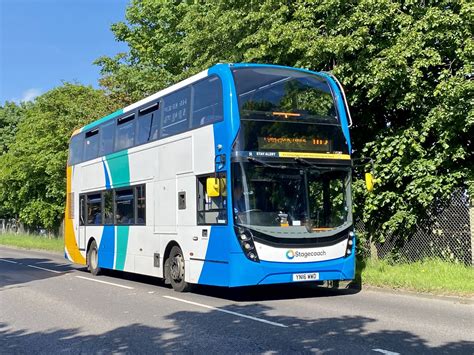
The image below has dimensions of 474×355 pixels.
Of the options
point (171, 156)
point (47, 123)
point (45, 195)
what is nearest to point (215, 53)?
point (171, 156)

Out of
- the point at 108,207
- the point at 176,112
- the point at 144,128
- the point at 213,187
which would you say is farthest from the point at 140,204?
the point at 213,187

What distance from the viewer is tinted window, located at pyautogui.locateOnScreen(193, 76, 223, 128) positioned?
10.5m

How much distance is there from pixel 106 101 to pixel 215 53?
12199 millimetres

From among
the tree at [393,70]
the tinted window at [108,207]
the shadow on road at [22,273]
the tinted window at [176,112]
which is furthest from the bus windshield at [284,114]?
the shadow on road at [22,273]

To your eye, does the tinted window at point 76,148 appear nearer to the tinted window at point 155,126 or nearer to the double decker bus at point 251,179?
the tinted window at point 155,126

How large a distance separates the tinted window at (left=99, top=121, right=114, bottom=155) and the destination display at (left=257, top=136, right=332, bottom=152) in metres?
6.42

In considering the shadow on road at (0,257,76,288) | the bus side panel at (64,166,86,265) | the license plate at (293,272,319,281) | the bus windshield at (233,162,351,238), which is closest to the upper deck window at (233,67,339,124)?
the bus windshield at (233,162,351,238)

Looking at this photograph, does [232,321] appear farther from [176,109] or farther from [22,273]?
[22,273]

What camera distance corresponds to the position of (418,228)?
45.5 feet

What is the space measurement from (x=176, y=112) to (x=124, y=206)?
11.9 feet

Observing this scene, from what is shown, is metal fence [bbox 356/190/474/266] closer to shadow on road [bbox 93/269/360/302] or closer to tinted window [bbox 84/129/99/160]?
shadow on road [bbox 93/269/360/302]

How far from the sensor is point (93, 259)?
1680cm

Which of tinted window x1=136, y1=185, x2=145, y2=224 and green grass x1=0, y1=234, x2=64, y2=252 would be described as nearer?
tinted window x1=136, y1=185, x2=145, y2=224

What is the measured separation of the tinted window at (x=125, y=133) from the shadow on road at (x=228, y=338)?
21.4 ft
